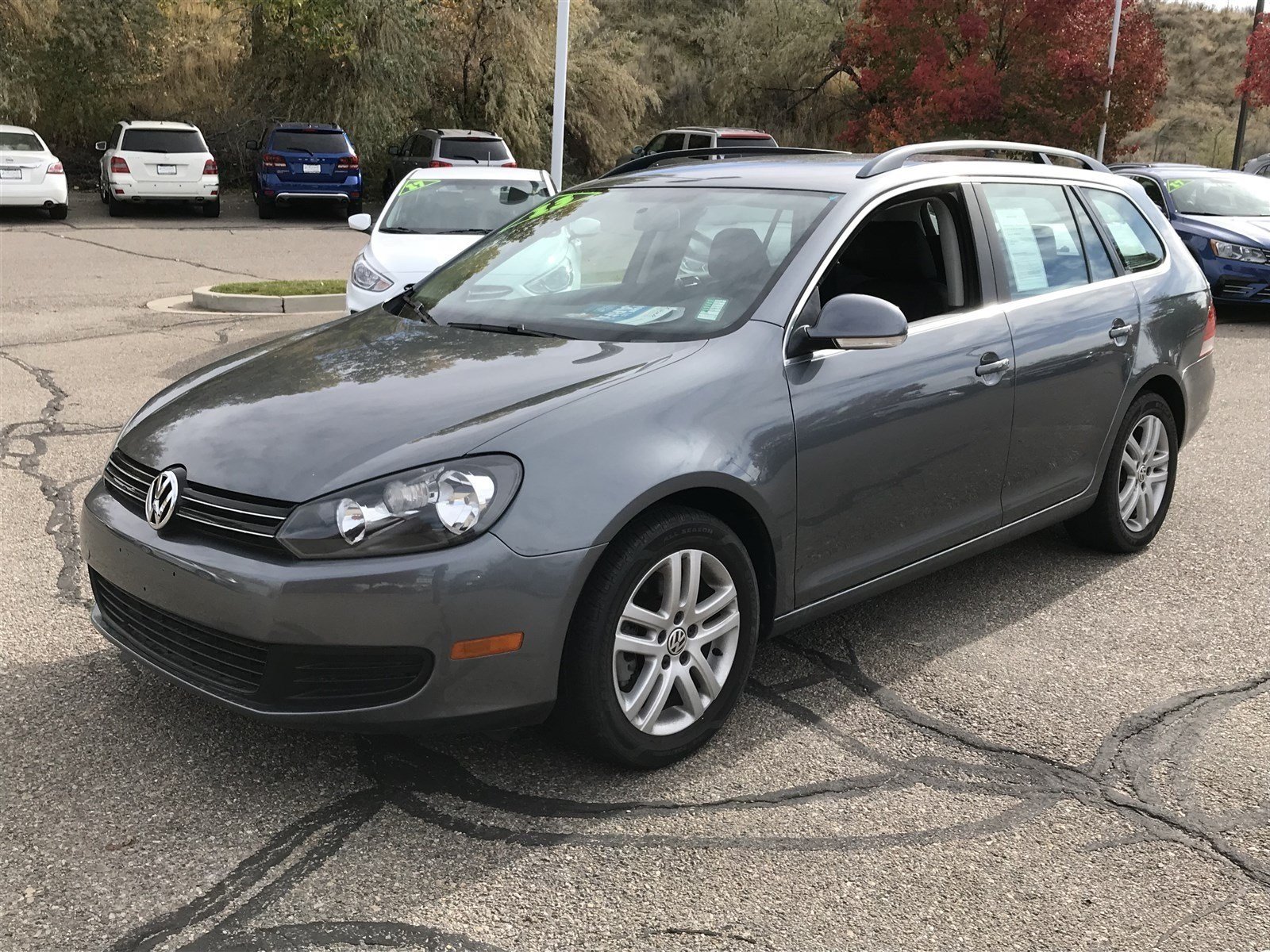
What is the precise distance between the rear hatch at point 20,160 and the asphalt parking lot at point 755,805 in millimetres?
17606

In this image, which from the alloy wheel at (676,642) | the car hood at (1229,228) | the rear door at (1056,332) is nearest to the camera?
the alloy wheel at (676,642)

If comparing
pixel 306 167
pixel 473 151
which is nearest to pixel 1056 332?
pixel 473 151

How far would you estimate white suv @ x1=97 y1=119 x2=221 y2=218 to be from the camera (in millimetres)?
21438

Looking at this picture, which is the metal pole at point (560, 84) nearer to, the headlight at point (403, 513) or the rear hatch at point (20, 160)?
the rear hatch at point (20, 160)

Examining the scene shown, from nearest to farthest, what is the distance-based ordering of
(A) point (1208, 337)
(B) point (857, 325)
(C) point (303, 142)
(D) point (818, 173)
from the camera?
(B) point (857, 325) < (D) point (818, 173) < (A) point (1208, 337) < (C) point (303, 142)

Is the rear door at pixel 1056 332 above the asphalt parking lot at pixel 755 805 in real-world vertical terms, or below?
above

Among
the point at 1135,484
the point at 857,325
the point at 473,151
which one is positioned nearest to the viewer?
the point at 857,325

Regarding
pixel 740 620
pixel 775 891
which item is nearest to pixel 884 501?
pixel 740 620

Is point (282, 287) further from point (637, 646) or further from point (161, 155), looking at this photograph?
point (161, 155)

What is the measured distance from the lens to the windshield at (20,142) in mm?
20438

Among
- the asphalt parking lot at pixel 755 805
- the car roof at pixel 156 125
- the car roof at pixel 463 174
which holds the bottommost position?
the asphalt parking lot at pixel 755 805

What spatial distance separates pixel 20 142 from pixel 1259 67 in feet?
91.1

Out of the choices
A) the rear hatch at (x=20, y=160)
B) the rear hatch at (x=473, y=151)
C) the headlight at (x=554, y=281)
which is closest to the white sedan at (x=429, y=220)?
the headlight at (x=554, y=281)

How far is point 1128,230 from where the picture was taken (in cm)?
538
